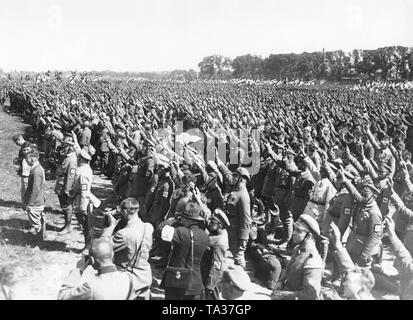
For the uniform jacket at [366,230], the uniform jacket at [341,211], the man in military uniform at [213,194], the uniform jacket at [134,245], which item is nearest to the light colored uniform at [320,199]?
the uniform jacket at [341,211]

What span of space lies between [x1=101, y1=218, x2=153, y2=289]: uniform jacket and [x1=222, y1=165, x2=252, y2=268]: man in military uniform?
2358 millimetres

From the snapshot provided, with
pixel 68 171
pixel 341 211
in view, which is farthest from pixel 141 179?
pixel 341 211

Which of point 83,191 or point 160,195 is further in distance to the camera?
point 83,191

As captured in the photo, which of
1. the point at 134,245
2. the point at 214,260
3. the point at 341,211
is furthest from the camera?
the point at 341,211

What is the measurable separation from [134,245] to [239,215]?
2586mm

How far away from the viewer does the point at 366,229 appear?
21.5 ft

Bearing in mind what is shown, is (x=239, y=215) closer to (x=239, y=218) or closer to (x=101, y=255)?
(x=239, y=218)

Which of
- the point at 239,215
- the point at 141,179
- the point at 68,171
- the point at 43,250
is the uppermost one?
the point at 68,171

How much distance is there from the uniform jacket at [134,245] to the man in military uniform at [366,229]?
319 cm

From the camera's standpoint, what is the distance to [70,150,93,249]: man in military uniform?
7961mm

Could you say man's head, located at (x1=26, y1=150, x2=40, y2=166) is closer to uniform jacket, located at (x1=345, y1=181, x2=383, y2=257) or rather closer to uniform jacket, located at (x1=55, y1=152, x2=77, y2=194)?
uniform jacket, located at (x1=55, y1=152, x2=77, y2=194)

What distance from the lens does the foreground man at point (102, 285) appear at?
3.95 metres

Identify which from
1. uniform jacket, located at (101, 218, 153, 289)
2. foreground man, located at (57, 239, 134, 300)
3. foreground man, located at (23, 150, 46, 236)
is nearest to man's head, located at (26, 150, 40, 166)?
foreground man, located at (23, 150, 46, 236)
